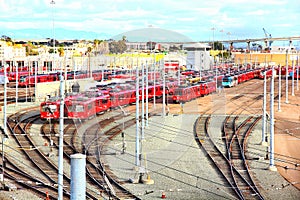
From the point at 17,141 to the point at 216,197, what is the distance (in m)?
7.56

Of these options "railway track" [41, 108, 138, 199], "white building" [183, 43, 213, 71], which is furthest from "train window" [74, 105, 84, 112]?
"white building" [183, 43, 213, 71]

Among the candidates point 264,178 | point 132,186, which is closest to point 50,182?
point 132,186

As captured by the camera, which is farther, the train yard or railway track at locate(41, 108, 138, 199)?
the train yard

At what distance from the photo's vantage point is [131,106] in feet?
66.1

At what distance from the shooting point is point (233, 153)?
49.6ft

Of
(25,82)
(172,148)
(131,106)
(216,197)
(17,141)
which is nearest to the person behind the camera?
(216,197)

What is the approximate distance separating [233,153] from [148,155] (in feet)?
8.46

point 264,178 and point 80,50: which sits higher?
point 80,50

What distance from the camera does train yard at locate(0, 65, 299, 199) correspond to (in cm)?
1102

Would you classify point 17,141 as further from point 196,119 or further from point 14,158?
point 196,119

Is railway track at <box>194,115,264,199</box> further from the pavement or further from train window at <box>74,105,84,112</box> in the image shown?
train window at <box>74,105,84,112</box>

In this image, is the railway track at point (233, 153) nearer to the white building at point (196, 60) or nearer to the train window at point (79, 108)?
the train window at point (79, 108)

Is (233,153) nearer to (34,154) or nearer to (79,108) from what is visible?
(79,108)

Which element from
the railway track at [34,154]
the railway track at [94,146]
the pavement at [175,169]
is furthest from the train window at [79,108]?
the railway track at [34,154]
